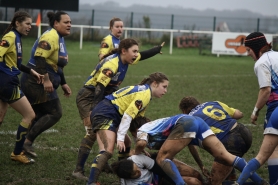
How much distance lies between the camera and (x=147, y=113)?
1130cm

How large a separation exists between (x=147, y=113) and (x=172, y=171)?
5453mm

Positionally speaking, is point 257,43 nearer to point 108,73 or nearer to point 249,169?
point 249,169

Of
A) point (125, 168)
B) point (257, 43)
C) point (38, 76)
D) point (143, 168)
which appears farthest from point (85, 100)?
point (257, 43)

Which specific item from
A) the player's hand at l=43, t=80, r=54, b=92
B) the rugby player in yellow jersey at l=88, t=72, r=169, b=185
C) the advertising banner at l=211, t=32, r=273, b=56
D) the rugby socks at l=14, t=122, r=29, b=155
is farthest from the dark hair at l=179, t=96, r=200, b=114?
the advertising banner at l=211, t=32, r=273, b=56

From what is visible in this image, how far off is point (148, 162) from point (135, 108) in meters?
0.65

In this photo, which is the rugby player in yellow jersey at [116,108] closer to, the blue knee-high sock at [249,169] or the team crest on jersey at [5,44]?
the blue knee-high sock at [249,169]

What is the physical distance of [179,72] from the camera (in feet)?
63.2

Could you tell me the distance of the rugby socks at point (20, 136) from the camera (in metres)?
7.31

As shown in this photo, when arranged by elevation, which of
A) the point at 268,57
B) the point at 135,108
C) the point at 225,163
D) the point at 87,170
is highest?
the point at 268,57

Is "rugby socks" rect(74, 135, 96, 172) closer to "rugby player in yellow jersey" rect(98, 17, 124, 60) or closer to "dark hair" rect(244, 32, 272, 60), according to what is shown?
"dark hair" rect(244, 32, 272, 60)

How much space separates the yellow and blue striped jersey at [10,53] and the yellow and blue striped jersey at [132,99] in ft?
5.17

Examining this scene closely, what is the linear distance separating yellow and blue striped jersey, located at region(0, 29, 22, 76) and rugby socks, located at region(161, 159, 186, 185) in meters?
2.59

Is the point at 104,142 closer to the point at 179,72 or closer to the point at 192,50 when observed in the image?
the point at 179,72

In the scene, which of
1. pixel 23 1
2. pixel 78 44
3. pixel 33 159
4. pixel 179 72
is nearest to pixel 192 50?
pixel 78 44
